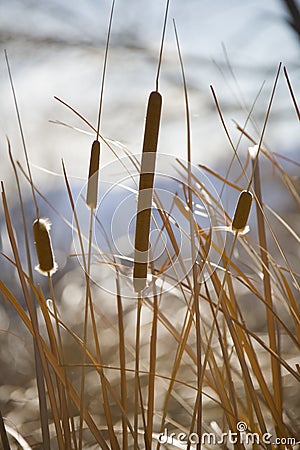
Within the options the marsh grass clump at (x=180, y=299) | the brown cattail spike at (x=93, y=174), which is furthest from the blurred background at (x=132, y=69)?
the brown cattail spike at (x=93, y=174)

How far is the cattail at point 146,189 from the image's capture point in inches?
10.4

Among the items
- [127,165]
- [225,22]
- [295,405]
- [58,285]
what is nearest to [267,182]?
[225,22]

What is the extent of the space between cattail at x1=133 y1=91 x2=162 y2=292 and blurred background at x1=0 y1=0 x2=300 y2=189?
664 mm

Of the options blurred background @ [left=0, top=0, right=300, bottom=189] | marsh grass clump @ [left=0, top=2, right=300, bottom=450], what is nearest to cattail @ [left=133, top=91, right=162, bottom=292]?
marsh grass clump @ [left=0, top=2, right=300, bottom=450]

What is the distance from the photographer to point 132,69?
1106mm

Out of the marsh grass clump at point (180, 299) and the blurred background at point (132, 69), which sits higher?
the blurred background at point (132, 69)

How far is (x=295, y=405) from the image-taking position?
66 cm

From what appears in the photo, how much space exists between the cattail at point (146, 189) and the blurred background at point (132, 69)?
0.66 meters

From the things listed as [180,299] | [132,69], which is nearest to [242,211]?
[180,299]

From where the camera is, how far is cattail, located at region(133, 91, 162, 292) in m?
0.26

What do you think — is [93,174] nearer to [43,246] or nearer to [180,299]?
[43,246]

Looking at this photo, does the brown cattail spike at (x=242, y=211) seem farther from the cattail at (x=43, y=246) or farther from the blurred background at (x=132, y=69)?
the blurred background at (x=132, y=69)

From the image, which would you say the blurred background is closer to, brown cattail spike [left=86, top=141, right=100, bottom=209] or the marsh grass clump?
the marsh grass clump

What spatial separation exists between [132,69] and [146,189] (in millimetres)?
888
